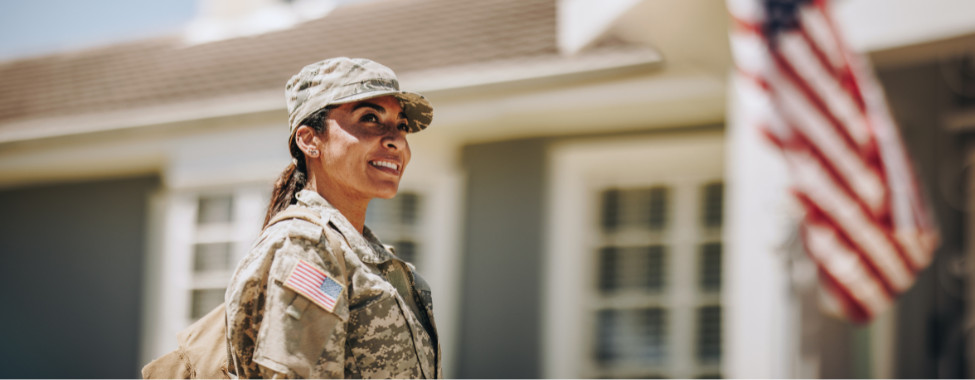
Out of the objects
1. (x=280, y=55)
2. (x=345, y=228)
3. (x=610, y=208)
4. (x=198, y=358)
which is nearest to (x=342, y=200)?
(x=345, y=228)

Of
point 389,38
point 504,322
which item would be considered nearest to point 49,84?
point 389,38

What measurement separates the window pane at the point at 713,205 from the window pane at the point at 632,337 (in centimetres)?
75

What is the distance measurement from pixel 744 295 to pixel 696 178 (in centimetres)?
236

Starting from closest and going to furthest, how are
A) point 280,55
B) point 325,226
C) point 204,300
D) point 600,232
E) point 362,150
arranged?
point 325,226, point 362,150, point 600,232, point 204,300, point 280,55

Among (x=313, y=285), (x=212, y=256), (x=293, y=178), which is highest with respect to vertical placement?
(x=212, y=256)

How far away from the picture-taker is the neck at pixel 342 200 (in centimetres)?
186

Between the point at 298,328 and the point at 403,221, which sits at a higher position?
the point at 403,221

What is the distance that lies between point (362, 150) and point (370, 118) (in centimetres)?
8

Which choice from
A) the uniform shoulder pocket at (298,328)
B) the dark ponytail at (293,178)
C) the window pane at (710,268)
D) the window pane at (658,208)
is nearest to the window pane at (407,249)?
the window pane at (658,208)

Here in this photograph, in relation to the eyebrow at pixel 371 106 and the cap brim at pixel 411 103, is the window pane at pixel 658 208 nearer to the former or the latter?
the cap brim at pixel 411 103

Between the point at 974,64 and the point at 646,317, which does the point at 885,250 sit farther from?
the point at 646,317

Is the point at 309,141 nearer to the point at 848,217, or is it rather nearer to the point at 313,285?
the point at 313,285

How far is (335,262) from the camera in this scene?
1.67 metres

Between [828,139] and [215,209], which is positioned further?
[215,209]
